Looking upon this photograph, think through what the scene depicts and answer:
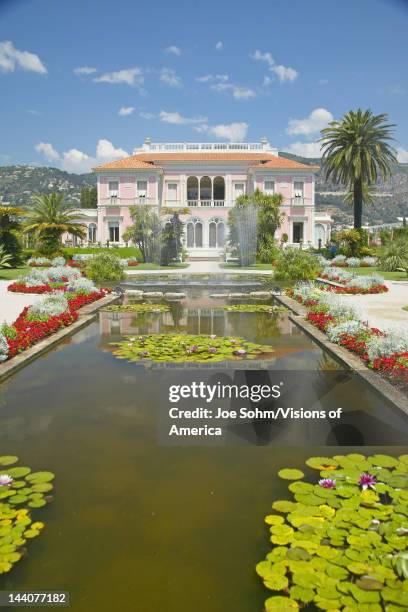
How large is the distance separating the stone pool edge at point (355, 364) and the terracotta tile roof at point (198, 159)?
37576mm

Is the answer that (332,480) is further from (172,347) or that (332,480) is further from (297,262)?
(297,262)

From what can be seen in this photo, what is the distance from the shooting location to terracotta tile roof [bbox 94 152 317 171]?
152 feet

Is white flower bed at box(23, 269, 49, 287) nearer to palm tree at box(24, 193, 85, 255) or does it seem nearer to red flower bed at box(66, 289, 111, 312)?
red flower bed at box(66, 289, 111, 312)

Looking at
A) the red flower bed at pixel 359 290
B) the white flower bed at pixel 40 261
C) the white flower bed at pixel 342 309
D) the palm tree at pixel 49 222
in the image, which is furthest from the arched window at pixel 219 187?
the white flower bed at pixel 342 309

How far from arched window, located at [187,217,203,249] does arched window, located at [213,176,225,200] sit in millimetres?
5555

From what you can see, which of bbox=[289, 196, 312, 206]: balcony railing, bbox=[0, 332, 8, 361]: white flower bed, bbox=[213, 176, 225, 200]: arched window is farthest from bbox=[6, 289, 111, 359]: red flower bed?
bbox=[213, 176, 225, 200]: arched window

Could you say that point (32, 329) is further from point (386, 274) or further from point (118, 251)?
point (118, 251)

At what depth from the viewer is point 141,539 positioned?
3.10 metres

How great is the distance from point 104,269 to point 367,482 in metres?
18.4

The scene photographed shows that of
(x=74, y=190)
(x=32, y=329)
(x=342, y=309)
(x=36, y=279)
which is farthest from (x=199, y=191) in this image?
(x=74, y=190)

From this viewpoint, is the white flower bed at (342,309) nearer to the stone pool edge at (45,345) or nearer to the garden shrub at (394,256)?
the stone pool edge at (45,345)

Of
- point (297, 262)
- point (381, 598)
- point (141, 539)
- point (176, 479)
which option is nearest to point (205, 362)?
point (176, 479)

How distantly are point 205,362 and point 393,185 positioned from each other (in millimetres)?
168044

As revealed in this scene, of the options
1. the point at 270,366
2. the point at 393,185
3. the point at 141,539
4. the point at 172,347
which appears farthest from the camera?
the point at 393,185
